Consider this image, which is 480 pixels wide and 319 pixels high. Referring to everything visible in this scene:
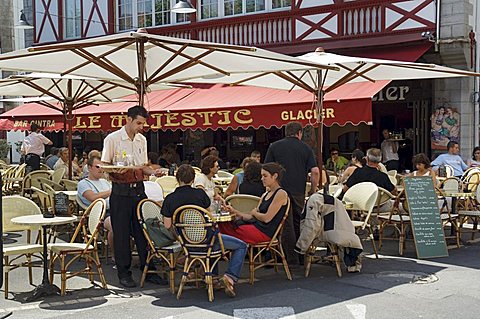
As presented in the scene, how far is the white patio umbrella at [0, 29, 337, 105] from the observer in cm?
676

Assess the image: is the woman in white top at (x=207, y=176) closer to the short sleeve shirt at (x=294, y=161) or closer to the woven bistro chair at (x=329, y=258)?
the short sleeve shirt at (x=294, y=161)

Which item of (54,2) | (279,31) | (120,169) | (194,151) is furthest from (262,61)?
(54,2)

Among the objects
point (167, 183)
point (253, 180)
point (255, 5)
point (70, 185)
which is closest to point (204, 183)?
point (253, 180)

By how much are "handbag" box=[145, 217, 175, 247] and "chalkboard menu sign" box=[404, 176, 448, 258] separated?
10.9 ft

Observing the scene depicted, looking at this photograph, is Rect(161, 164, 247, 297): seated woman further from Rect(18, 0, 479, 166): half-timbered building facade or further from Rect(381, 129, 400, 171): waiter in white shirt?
Rect(381, 129, 400, 171): waiter in white shirt

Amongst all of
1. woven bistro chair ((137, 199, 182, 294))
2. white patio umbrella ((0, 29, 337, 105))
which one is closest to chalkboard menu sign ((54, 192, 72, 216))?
woven bistro chair ((137, 199, 182, 294))

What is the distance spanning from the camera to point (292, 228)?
7773 millimetres

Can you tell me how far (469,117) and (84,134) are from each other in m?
13.2

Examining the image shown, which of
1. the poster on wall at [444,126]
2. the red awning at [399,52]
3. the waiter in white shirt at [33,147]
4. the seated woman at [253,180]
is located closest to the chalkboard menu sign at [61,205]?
the seated woman at [253,180]

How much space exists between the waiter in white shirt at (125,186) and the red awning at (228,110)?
3.19 meters

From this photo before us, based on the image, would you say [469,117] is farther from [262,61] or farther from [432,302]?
[432,302]

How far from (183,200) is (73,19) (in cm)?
1537

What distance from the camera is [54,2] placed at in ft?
68.3

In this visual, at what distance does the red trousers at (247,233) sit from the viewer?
7023 millimetres
